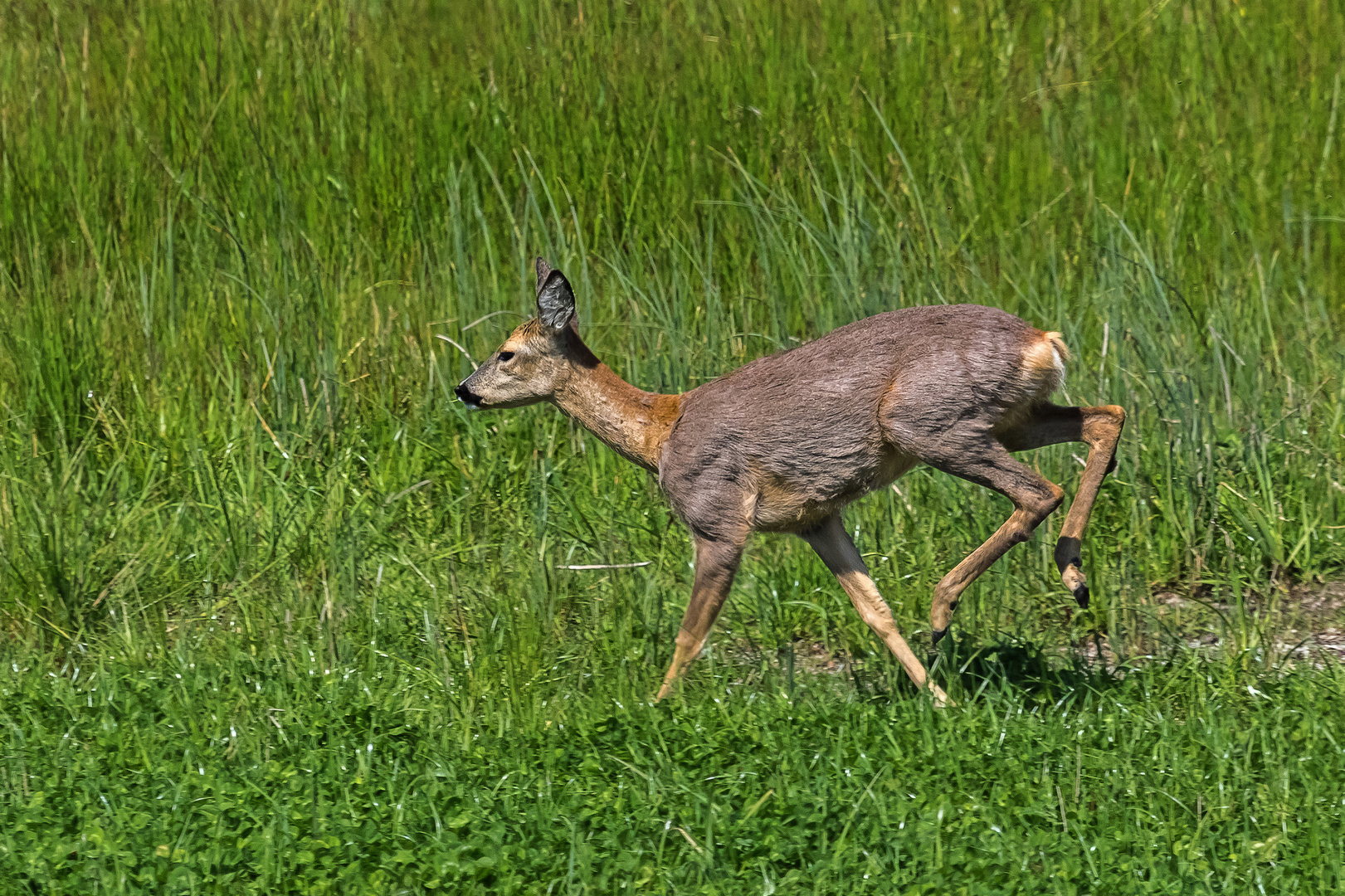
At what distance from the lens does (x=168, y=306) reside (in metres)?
7.28

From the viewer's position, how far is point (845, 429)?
467 cm

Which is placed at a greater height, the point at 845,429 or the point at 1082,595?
the point at 845,429

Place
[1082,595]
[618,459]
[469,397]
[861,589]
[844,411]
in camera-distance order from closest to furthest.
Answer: [1082,595]
[844,411]
[861,589]
[469,397]
[618,459]

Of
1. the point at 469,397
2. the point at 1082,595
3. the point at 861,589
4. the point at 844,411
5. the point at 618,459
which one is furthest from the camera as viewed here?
the point at 618,459

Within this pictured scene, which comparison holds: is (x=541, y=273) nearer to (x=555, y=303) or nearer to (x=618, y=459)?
(x=555, y=303)

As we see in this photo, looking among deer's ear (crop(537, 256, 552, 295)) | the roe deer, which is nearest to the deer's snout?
the roe deer

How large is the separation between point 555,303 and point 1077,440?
1.82 metres

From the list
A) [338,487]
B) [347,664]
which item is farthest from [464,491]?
[347,664]

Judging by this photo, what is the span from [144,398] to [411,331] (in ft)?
4.14

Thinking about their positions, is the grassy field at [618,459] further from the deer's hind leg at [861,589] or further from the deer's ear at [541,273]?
the deer's ear at [541,273]

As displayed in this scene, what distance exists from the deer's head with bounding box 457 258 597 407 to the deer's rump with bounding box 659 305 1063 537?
489 millimetres

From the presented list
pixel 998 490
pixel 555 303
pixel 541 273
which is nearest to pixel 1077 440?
pixel 998 490

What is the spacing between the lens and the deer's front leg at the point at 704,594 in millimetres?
4863

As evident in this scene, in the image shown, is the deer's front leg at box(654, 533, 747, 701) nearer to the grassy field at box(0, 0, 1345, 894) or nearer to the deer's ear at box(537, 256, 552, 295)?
the grassy field at box(0, 0, 1345, 894)
